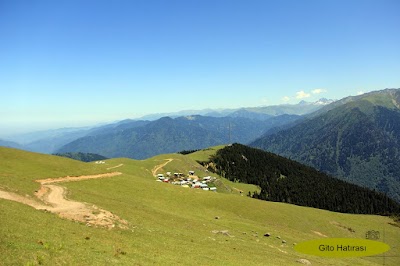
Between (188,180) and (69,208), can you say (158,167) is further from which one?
(69,208)

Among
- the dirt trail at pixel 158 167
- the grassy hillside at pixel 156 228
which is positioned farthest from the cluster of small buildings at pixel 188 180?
the grassy hillside at pixel 156 228

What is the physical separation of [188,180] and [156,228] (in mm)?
106385

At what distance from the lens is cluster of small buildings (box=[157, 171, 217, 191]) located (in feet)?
459

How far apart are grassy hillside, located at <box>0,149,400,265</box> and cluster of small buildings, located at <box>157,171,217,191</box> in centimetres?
5699

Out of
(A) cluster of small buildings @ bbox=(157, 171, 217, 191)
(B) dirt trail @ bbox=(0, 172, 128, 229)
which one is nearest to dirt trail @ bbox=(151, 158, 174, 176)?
(A) cluster of small buildings @ bbox=(157, 171, 217, 191)

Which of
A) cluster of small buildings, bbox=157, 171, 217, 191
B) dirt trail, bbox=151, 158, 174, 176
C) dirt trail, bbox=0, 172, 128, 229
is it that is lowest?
cluster of small buildings, bbox=157, 171, 217, 191

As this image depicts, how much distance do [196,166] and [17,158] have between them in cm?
11879

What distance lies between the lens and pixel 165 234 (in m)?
42.0

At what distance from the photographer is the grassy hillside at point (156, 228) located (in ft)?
84.7

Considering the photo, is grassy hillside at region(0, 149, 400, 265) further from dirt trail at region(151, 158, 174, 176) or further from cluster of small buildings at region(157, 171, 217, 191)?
dirt trail at region(151, 158, 174, 176)

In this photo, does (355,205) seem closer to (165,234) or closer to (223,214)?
(223,214)

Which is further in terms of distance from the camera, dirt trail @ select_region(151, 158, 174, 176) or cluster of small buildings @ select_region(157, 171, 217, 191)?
dirt trail @ select_region(151, 158, 174, 176)

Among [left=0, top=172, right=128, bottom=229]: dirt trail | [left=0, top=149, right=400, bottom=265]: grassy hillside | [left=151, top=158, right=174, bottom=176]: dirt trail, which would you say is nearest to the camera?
[left=0, top=149, right=400, bottom=265]: grassy hillside

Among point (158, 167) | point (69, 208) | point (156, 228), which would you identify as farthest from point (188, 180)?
point (69, 208)
